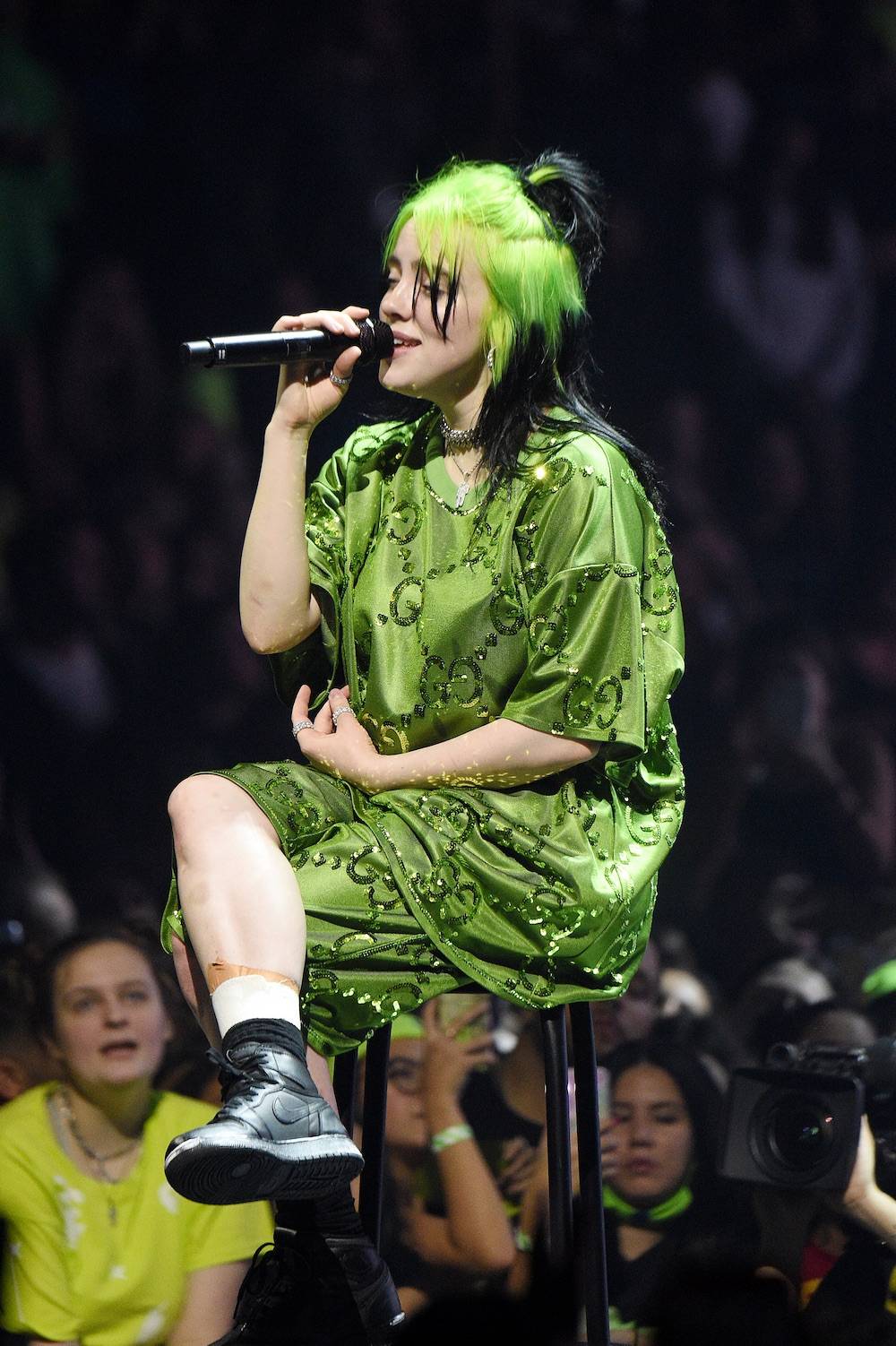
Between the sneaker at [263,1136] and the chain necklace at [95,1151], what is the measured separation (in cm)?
87

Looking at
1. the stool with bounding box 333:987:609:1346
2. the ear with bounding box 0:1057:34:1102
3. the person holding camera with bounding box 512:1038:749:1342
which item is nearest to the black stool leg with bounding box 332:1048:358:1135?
the stool with bounding box 333:987:609:1346

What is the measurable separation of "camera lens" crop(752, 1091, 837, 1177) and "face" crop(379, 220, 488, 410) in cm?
99

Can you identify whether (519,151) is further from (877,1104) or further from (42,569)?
(877,1104)

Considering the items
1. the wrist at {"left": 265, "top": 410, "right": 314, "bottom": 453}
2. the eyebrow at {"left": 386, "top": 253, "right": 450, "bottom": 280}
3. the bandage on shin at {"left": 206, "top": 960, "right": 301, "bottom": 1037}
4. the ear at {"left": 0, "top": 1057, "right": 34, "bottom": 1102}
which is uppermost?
the eyebrow at {"left": 386, "top": 253, "right": 450, "bottom": 280}

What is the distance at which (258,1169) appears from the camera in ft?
4.21

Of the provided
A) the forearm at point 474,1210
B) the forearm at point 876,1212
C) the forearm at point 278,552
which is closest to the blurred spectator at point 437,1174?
the forearm at point 474,1210

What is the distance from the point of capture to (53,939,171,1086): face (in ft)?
7.27

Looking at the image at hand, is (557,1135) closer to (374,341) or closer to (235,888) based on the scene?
(235,888)

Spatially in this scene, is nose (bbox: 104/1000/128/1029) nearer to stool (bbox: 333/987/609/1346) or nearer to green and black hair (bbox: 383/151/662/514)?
stool (bbox: 333/987/609/1346)

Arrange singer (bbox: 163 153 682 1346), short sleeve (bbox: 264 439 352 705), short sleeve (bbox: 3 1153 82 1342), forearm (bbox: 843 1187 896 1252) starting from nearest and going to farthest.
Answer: singer (bbox: 163 153 682 1346) → short sleeve (bbox: 264 439 352 705) → forearm (bbox: 843 1187 896 1252) → short sleeve (bbox: 3 1153 82 1342)

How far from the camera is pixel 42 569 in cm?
311

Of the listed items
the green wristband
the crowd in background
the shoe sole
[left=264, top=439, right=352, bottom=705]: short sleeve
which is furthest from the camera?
the crowd in background

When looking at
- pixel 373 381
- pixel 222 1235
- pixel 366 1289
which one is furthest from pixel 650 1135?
pixel 373 381

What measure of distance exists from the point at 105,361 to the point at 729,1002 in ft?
5.56
